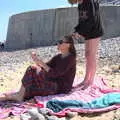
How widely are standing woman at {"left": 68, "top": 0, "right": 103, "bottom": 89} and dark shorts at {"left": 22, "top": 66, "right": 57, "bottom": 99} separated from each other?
75cm

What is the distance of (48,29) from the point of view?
67.3 feet

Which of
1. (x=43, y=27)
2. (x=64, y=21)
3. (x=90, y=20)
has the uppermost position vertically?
(x=64, y=21)

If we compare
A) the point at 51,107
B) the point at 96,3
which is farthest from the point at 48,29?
the point at 51,107

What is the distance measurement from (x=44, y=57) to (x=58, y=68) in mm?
7725

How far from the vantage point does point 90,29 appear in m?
7.34

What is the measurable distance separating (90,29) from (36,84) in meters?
1.28

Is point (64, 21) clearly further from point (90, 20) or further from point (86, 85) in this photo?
point (86, 85)

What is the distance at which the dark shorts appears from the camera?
6.56 meters

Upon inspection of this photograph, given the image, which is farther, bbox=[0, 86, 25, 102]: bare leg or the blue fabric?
bbox=[0, 86, 25, 102]: bare leg

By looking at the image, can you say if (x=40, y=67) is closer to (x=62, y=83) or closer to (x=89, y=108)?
(x=62, y=83)

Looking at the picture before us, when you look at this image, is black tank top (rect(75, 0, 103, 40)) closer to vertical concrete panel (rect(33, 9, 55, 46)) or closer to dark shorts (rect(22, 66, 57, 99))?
dark shorts (rect(22, 66, 57, 99))

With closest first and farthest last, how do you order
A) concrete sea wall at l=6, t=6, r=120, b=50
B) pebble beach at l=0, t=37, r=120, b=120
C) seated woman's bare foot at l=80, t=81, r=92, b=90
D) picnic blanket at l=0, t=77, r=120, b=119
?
pebble beach at l=0, t=37, r=120, b=120 → picnic blanket at l=0, t=77, r=120, b=119 → seated woman's bare foot at l=80, t=81, r=92, b=90 → concrete sea wall at l=6, t=6, r=120, b=50

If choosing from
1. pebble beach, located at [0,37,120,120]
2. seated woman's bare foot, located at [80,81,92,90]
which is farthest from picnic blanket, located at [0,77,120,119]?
seated woman's bare foot, located at [80,81,92,90]

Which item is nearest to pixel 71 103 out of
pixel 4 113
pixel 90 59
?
pixel 4 113
